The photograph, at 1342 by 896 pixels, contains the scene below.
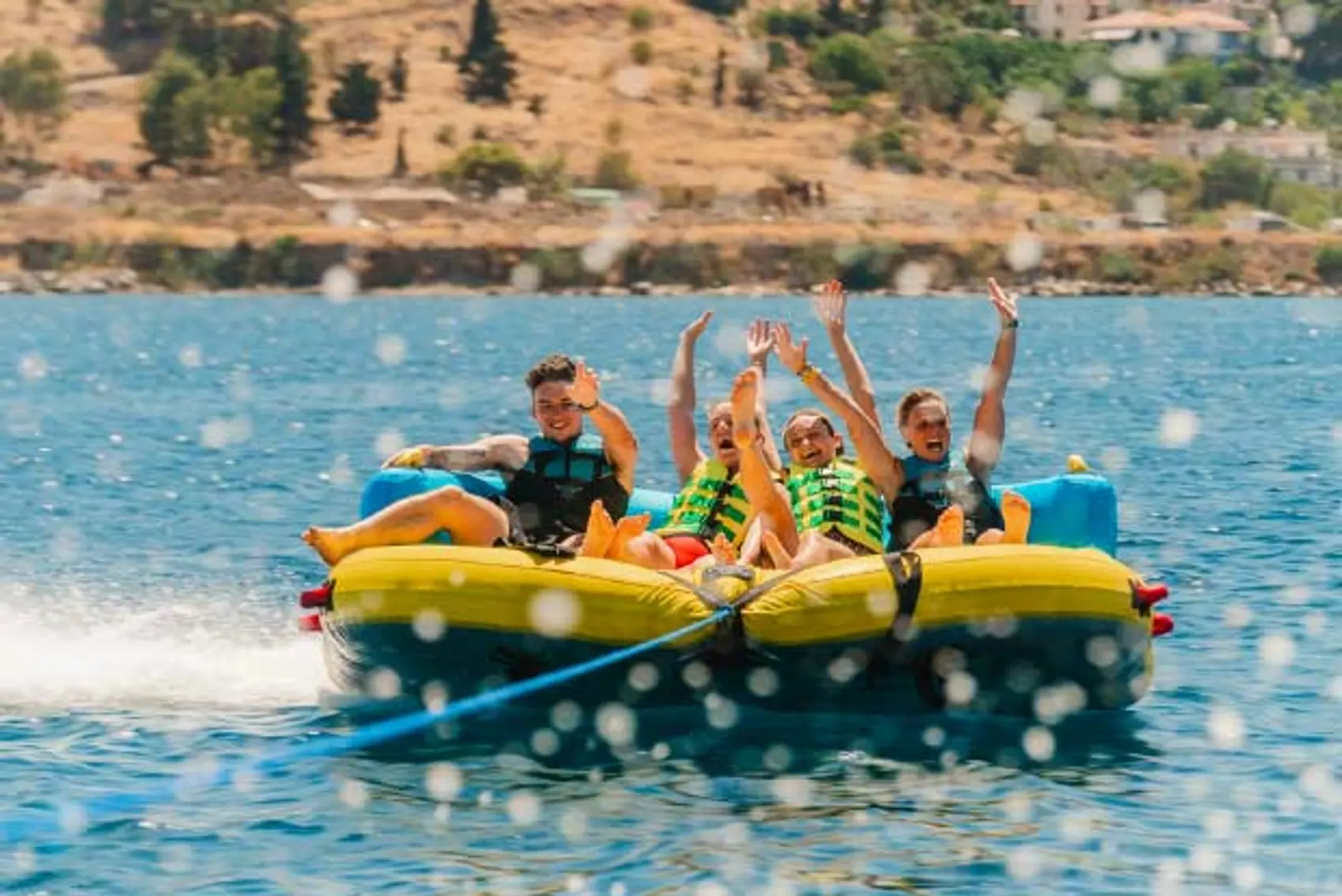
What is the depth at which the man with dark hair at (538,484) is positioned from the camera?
12.3 m

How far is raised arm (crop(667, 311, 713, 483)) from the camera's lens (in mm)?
13844

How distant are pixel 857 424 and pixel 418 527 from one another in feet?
6.60

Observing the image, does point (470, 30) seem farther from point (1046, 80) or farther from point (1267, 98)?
point (1267, 98)

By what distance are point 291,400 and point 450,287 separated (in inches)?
2300

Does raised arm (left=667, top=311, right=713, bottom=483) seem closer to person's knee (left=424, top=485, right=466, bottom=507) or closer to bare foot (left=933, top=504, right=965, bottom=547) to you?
person's knee (left=424, top=485, right=466, bottom=507)

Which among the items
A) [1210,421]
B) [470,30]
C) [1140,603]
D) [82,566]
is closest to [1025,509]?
[1140,603]

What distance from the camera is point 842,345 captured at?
12.9 meters

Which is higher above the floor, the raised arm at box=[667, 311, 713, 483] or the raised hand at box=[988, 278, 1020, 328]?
the raised hand at box=[988, 278, 1020, 328]

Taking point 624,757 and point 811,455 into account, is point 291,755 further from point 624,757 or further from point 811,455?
point 811,455

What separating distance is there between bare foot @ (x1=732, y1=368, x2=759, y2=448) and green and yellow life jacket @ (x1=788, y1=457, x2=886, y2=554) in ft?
2.11

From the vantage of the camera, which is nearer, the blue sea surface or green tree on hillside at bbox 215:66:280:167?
the blue sea surface

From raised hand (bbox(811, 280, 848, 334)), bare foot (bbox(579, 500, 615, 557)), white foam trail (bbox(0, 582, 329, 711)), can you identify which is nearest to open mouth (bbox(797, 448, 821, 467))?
raised hand (bbox(811, 280, 848, 334))

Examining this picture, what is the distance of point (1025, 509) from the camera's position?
1180cm

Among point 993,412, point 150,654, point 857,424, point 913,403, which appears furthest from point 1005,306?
point 150,654
